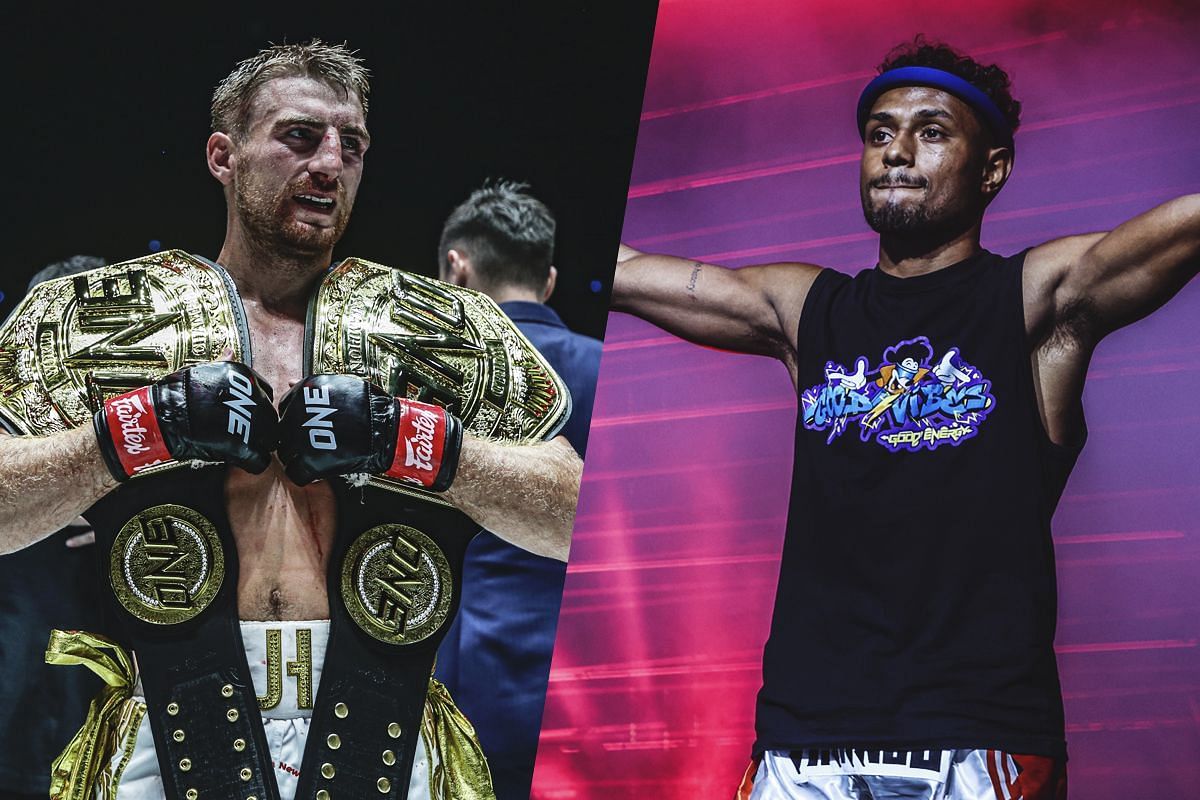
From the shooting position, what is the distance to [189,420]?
287 centimetres

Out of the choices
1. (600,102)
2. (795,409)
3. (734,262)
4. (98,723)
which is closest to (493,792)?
(98,723)

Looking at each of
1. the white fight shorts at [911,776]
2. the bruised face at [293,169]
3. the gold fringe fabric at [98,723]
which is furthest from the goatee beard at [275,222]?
the white fight shorts at [911,776]

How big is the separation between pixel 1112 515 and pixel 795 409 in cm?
69

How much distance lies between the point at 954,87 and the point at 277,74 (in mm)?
1459

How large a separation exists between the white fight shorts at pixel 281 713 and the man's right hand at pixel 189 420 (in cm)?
36

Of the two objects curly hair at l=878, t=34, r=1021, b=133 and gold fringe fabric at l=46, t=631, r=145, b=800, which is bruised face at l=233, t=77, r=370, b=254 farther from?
curly hair at l=878, t=34, r=1021, b=133

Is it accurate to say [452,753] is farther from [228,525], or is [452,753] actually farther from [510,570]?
[228,525]

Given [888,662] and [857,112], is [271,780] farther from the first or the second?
[857,112]

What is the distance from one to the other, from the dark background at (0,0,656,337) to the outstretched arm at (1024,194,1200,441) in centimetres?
98

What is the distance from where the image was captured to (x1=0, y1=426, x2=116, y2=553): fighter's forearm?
294 centimetres

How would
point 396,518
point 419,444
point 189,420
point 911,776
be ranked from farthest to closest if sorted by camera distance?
point 396,518
point 419,444
point 189,420
point 911,776

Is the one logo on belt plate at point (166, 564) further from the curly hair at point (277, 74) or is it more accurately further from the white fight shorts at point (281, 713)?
the curly hair at point (277, 74)

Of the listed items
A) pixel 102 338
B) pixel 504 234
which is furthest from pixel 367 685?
pixel 504 234

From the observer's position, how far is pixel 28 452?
2.95 meters
